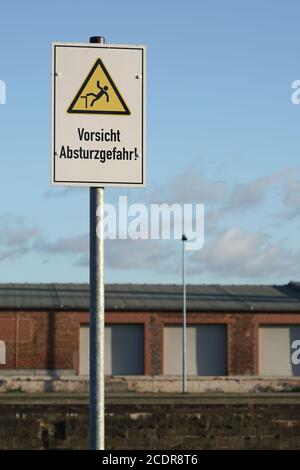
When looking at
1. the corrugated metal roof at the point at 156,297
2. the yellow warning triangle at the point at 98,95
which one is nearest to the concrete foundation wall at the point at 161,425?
the yellow warning triangle at the point at 98,95

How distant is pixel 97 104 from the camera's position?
5613 millimetres

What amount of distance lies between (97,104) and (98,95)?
5cm

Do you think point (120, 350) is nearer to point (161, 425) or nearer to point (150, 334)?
point (150, 334)

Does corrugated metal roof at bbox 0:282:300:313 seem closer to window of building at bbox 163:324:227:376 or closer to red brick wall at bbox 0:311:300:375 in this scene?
red brick wall at bbox 0:311:300:375

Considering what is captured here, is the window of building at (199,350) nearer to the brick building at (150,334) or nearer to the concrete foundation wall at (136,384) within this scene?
the brick building at (150,334)

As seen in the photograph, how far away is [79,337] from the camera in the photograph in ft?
170

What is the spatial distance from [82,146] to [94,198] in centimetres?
32

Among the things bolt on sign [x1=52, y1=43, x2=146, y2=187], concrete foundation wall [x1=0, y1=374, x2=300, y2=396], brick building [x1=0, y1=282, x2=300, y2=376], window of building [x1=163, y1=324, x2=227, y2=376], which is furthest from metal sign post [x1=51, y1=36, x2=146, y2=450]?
window of building [x1=163, y1=324, x2=227, y2=376]

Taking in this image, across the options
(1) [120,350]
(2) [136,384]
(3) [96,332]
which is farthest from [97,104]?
(1) [120,350]

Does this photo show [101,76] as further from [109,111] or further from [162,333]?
[162,333]

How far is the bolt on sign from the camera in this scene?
555 centimetres

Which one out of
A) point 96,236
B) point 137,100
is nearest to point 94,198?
point 96,236

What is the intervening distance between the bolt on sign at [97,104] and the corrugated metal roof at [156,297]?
46.8 metres

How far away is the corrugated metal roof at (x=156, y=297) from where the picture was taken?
52.8 metres
